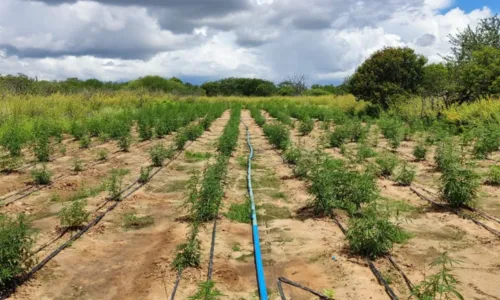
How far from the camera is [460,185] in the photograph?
6.31 m

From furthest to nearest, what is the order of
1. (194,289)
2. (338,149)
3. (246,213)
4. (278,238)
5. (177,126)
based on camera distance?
(177,126), (338,149), (246,213), (278,238), (194,289)

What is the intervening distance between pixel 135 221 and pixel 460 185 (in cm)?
476

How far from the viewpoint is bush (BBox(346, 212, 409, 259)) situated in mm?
4798

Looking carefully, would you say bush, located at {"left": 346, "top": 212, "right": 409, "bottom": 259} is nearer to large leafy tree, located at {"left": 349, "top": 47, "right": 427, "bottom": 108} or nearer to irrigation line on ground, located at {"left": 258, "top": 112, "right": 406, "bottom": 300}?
irrigation line on ground, located at {"left": 258, "top": 112, "right": 406, "bottom": 300}

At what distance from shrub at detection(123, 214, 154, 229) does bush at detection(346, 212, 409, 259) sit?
296 centimetres

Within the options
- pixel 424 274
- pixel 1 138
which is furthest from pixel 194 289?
pixel 1 138

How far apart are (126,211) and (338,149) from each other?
7.48 metres

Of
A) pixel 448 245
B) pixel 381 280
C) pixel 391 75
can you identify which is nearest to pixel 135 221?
pixel 381 280

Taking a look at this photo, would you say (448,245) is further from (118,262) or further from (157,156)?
(157,156)

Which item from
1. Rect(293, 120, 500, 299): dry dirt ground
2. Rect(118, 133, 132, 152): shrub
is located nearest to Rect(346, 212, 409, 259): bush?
Rect(293, 120, 500, 299): dry dirt ground

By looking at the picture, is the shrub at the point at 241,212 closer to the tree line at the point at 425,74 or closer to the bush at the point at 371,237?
the bush at the point at 371,237

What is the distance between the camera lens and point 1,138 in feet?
38.7

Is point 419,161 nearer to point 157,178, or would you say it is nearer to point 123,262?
point 157,178

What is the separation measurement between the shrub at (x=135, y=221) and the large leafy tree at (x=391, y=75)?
17068mm
